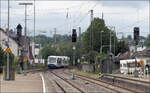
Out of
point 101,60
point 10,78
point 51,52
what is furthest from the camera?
point 51,52

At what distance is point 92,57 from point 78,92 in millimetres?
46066

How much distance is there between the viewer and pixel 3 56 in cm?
5831

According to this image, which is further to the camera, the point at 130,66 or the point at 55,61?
the point at 55,61

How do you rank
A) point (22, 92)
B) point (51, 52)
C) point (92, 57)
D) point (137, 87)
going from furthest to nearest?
1. point (51, 52)
2. point (92, 57)
3. point (137, 87)
4. point (22, 92)

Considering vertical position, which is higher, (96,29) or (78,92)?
(96,29)

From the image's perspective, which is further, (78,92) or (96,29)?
(96,29)

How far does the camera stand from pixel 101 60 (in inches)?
2272

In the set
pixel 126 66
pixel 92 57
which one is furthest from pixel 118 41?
pixel 126 66

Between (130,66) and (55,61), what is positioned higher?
(55,61)

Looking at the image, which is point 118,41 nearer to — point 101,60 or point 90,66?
point 90,66

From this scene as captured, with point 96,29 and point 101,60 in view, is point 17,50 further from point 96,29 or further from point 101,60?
point 101,60

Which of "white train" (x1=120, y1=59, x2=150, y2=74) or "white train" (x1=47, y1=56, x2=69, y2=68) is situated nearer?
"white train" (x1=120, y1=59, x2=150, y2=74)

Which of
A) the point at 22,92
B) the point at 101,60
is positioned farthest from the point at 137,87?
the point at 101,60

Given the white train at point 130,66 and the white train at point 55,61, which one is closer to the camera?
the white train at point 130,66
